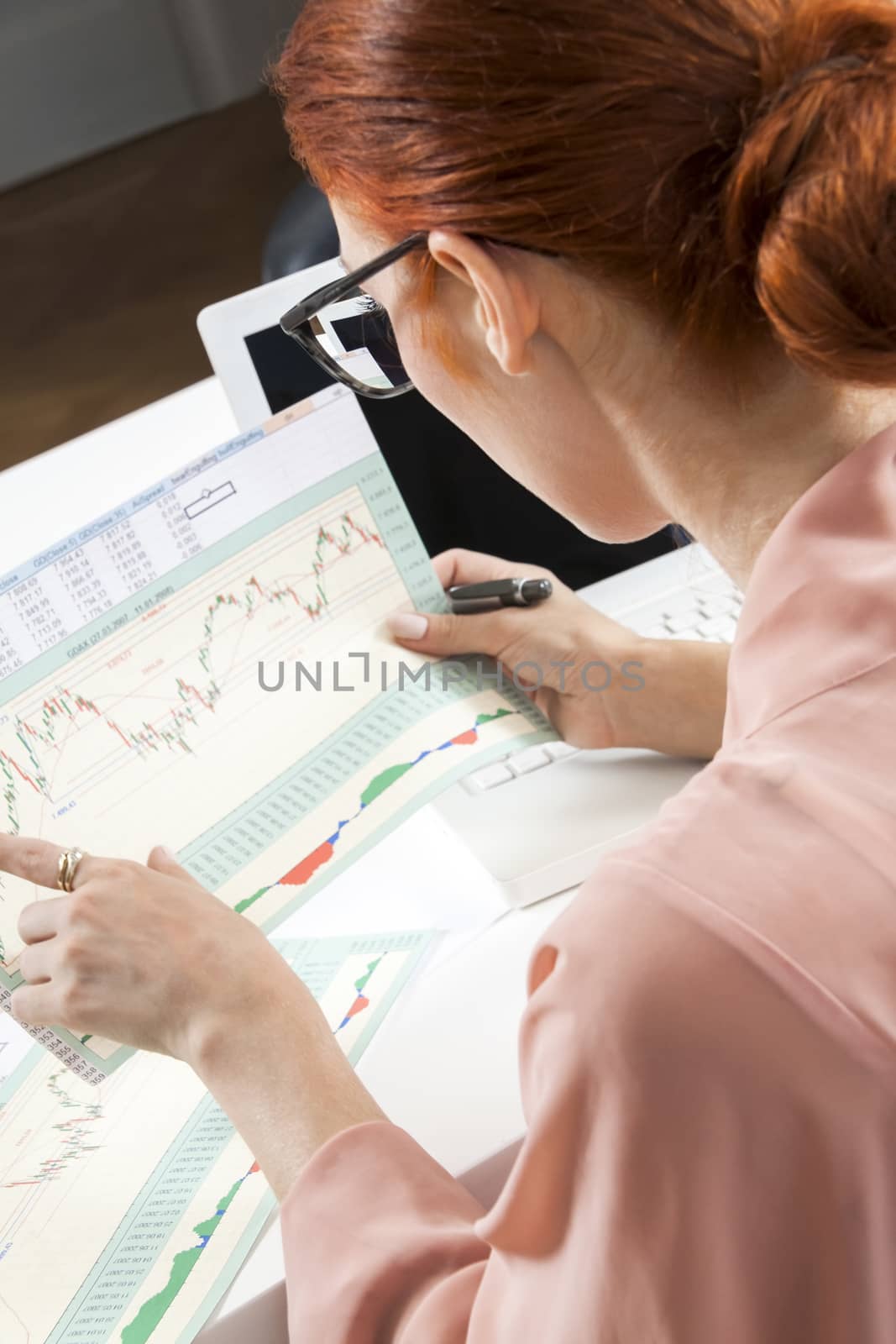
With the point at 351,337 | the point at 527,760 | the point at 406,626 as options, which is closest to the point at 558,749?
the point at 527,760

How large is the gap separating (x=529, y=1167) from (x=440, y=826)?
A: 0.45m

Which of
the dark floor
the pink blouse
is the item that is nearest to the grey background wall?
the dark floor

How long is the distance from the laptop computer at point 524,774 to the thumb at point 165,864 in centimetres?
20

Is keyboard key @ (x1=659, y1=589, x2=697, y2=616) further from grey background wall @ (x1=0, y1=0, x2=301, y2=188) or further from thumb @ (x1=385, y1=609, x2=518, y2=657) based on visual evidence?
grey background wall @ (x1=0, y1=0, x2=301, y2=188)

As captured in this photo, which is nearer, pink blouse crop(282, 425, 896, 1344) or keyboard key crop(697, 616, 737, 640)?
pink blouse crop(282, 425, 896, 1344)

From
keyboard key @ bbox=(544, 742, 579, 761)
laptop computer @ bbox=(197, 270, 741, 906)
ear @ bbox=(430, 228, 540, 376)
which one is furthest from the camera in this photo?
keyboard key @ bbox=(544, 742, 579, 761)

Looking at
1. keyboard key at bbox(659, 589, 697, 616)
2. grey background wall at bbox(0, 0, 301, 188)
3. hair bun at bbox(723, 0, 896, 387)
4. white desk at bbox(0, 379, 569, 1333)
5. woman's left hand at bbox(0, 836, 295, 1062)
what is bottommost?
white desk at bbox(0, 379, 569, 1333)

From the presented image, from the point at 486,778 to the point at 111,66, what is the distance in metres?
1.96

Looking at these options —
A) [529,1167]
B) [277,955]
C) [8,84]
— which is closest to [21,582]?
[277,955]

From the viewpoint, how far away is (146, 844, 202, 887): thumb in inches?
29.5

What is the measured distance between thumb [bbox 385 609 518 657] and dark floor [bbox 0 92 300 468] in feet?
7.16

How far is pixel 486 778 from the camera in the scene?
920 millimetres

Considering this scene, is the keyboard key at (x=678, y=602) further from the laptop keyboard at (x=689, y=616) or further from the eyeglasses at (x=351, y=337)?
the eyeglasses at (x=351, y=337)

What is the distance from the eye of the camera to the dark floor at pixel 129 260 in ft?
9.86
